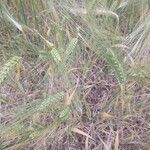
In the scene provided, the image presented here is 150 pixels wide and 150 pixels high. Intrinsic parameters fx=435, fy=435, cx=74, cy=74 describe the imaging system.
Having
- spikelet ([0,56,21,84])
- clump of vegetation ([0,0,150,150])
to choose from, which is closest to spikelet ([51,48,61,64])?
clump of vegetation ([0,0,150,150])

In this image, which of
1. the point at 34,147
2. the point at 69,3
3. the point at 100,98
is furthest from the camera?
the point at 69,3

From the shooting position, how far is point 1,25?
164cm

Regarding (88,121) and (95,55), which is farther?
(95,55)

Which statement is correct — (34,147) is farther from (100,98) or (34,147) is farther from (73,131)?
(100,98)

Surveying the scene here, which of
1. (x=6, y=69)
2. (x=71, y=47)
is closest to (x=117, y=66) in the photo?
(x=71, y=47)

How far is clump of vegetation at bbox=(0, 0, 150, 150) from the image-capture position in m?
1.42

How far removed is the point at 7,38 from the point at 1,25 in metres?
0.05

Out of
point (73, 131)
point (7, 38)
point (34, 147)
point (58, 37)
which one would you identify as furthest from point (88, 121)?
point (7, 38)

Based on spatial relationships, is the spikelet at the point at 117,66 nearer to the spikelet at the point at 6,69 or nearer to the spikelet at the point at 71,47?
the spikelet at the point at 71,47

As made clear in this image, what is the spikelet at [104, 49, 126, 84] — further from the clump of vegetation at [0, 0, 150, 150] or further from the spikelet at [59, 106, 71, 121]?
the spikelet at [59, 106, 71, 121]

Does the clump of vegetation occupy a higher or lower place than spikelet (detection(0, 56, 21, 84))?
lower

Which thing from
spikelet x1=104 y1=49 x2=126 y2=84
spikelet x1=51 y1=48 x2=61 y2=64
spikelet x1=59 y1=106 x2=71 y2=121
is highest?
spikelet x1=51 y1=48 x2=61 y2=64

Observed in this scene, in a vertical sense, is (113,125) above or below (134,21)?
below

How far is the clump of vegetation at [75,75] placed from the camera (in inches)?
55.9
